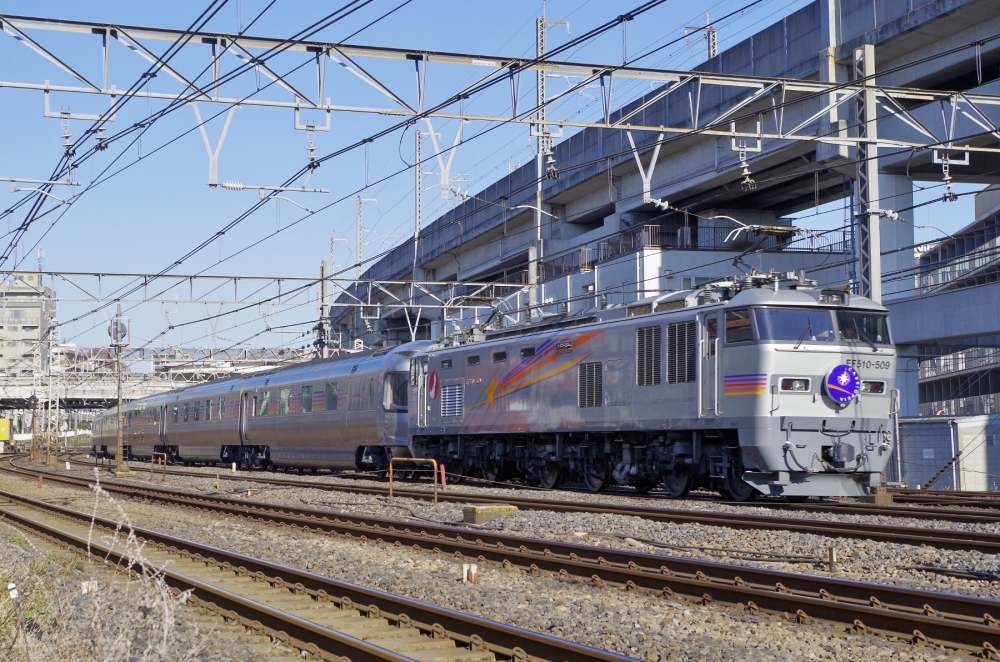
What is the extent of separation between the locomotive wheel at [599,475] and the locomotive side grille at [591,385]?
61.9 inches

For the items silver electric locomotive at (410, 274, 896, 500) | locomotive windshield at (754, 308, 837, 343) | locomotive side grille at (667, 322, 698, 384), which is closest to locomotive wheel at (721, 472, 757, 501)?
silver electric locomotive at (410, 274, 896, 500)

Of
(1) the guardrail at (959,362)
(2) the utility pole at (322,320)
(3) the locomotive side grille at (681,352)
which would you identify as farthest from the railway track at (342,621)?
(1) the guardrail at (959,362)

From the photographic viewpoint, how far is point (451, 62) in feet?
58.9

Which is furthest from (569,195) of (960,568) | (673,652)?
(673,652)

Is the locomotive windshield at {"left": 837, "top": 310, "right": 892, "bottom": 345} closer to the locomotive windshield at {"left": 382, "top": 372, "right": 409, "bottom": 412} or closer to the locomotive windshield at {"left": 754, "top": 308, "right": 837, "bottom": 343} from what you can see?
the locomotive windshield at {"left": 754, "top": 308, "right": 837, "bottom": 343}

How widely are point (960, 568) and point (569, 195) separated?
1462 inches

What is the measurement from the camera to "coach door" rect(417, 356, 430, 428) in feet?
93.2

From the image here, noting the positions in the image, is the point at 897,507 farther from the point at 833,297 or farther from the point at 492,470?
the point at 492,470

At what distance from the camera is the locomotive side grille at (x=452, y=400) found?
2666 cm

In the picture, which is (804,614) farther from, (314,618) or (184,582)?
(184,582)

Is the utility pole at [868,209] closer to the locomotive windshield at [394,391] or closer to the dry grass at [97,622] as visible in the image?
the locomotive windshield at [394,391]

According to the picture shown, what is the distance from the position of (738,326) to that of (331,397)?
688 inches

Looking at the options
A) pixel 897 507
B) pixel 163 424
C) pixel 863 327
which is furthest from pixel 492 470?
pixel 163 424

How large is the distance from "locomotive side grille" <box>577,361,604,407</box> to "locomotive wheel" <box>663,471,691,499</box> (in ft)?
6.51
